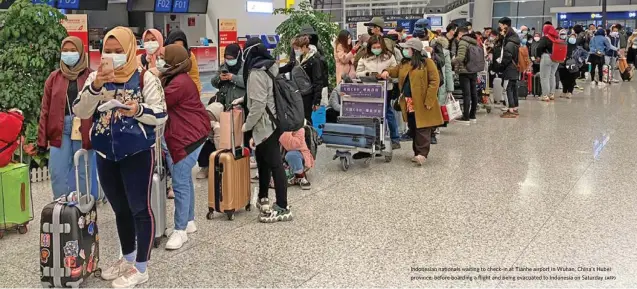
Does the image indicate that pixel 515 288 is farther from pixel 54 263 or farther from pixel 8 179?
pixel 8 179

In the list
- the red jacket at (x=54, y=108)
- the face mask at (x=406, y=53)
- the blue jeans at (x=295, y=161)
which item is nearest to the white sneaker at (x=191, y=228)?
the red jacket at (x=54, y=108)

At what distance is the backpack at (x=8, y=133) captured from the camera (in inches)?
175

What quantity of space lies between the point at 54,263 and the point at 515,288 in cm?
258

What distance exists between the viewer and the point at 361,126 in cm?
691

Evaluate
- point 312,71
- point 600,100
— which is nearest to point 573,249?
point 312,71

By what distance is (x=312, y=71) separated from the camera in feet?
23.0

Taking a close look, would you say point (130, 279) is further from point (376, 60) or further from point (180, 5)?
point (180, 5)

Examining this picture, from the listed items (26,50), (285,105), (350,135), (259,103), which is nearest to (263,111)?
(259,103)

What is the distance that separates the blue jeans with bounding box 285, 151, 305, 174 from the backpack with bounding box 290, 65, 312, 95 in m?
0.84

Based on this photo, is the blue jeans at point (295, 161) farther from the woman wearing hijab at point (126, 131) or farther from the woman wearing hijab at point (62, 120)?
the woman wearing hijab at point (126, 131)

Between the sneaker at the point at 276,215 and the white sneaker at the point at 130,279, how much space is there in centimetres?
141

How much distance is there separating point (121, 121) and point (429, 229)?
2.46 meters

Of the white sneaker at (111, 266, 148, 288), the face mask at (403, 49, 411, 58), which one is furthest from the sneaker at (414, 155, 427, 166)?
the white sneaker at (111, 266, 148, 288)

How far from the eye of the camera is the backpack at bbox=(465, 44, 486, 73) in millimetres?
9797
